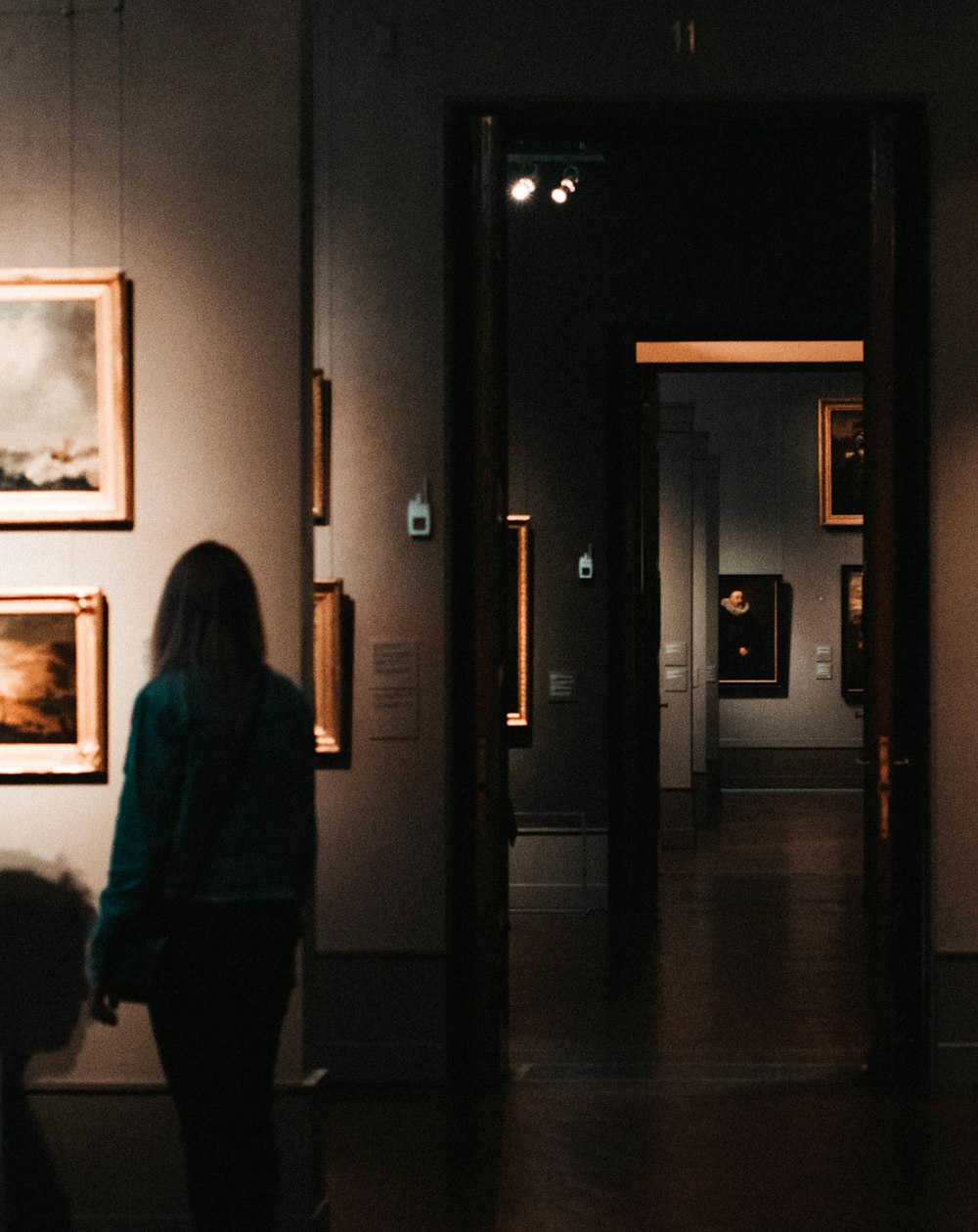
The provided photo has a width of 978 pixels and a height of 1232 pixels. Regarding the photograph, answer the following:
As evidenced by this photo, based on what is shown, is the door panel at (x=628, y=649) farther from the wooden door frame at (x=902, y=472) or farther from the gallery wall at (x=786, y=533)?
the gallery wall at (x=786, y=533)

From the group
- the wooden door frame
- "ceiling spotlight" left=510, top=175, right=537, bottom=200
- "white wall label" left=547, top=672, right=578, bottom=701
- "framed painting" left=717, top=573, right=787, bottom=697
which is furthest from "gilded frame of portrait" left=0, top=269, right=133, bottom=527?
"framed painting" left=717, top=573, right=787, bottom=697

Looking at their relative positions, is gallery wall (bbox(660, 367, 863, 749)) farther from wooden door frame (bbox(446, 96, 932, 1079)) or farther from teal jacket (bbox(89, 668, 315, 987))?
teal jacket (bbox(89, 668, 315, 987))

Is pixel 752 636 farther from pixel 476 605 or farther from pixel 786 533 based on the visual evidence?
pixel 476 605

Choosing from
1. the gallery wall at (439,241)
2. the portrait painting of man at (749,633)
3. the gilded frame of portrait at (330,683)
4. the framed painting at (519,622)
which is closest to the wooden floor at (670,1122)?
the gallery wall at (439,241)

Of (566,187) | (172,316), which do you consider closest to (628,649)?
(566,187)

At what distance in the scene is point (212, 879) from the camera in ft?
11.7

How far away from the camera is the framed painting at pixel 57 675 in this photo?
443cm

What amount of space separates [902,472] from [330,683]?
2.49 meters

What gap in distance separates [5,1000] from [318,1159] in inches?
40.8

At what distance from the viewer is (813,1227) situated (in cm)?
457

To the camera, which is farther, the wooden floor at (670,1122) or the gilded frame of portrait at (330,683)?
the gilded frame of portrait at (330,683)

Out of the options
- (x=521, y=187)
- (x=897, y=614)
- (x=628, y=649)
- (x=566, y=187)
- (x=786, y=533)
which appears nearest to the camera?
(x=897, y=614)

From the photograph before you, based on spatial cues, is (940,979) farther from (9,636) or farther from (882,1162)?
(9,636)

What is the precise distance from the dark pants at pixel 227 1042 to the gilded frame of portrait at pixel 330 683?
2.46 meters
